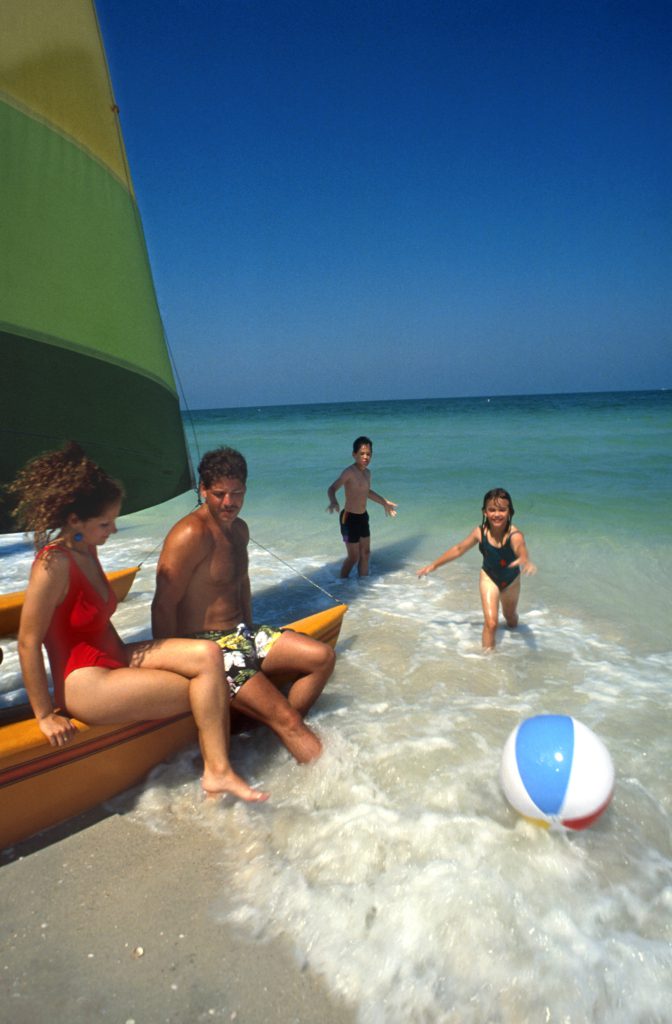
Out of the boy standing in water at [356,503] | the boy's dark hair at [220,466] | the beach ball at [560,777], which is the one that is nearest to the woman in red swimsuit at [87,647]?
the boy's dark hair at [220,466]

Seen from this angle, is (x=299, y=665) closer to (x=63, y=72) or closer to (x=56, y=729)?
(x=56, y=729)

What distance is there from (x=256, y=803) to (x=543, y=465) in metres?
15.4

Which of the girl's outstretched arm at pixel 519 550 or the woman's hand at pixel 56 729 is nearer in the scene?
the woman's hand at pixel 56 729

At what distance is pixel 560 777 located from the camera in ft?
7.91

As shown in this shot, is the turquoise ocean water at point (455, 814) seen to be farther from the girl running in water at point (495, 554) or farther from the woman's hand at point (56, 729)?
the woman's hand at point (56, 729)

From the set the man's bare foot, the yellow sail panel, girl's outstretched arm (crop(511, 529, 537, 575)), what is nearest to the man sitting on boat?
the man's bare foot

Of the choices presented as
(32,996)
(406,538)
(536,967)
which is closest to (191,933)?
(32,996)

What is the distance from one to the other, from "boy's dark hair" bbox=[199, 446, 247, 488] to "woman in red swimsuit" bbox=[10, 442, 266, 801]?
0.58 metres

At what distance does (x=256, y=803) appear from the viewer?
270 centimetres

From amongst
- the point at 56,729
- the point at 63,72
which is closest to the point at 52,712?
the point at 56,729

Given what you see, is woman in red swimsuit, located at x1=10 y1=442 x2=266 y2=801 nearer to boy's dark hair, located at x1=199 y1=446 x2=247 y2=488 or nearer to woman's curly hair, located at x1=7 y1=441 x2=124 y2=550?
woman's curly hair, located at x1=7 y1=441 x2=124 y2=550

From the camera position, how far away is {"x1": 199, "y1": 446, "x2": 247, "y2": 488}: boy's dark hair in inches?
115

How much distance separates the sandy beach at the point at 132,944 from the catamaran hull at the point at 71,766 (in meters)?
0.13

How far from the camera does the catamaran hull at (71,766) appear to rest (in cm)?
230
